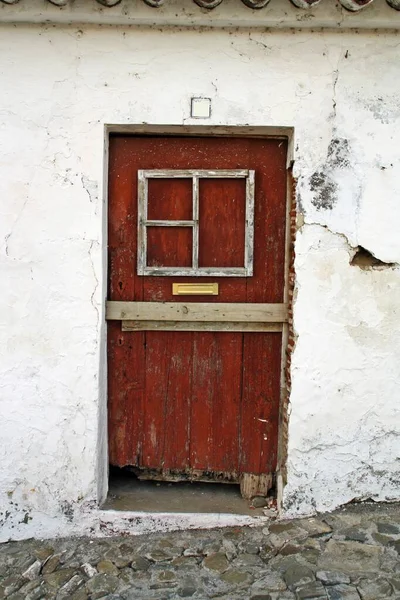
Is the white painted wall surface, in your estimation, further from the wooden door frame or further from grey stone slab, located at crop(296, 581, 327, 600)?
grey stone slab, located at crop(296, 581, 327, 600)

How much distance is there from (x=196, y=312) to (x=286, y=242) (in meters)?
0.76

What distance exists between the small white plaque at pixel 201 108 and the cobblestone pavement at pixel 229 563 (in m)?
2.64

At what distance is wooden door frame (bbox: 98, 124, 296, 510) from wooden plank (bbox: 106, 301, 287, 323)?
9cm

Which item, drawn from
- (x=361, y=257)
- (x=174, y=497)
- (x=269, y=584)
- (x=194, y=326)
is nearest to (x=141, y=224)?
(x=194, y=326)

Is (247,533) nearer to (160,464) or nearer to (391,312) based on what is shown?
(160,464)

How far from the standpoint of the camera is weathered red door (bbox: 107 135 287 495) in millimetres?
3623

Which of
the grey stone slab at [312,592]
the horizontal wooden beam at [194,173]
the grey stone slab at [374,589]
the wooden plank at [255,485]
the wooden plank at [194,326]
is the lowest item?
the grey stone slab at [312,592]

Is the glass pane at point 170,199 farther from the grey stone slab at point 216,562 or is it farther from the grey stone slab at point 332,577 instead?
the grey stone slab at point 332,577

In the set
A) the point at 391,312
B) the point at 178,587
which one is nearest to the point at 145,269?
the point at 391,312

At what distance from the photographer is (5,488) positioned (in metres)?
3.55

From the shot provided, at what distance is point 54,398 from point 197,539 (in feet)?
4.18

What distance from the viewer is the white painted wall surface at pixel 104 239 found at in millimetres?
3416

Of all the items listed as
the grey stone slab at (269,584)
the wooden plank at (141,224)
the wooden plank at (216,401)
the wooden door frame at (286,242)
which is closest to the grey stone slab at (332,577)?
the grey stone slab at (269,584)

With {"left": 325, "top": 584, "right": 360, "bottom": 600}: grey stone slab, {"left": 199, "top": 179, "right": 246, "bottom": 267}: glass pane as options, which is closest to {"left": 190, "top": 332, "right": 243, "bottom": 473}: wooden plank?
{"left": 199, "top": 179, "right": 246, "bottom": 267}: glass pane
